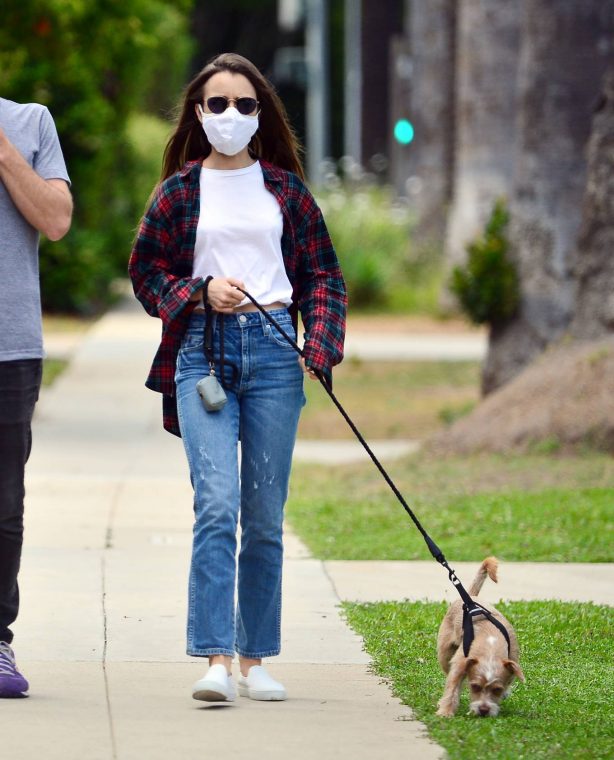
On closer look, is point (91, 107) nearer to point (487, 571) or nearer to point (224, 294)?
point (224, 294)

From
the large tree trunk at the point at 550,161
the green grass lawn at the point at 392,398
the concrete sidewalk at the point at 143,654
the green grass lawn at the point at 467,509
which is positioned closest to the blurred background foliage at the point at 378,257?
the green grass lawn at the point at 392,398

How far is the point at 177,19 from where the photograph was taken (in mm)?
33844

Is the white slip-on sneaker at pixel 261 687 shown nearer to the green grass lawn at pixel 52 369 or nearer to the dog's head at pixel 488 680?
the dog's head at pixel 488 680

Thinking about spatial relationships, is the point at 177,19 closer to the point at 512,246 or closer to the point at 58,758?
the point at 512,246

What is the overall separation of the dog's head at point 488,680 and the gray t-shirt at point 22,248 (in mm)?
1617

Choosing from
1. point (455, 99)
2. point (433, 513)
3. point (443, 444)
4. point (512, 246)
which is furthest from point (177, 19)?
point (433, 513)

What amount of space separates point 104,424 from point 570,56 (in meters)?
4.85

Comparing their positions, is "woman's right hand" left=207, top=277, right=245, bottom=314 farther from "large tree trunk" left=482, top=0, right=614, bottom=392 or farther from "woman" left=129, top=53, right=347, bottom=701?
"large tree trunk" left=482, top=0, right=614, bottom=392

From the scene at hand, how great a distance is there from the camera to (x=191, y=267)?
5086 millimetres

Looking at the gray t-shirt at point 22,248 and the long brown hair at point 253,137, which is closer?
the gray t-shirt at point 22,248

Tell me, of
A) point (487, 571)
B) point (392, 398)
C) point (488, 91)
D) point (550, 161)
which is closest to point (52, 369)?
point (392, 398)

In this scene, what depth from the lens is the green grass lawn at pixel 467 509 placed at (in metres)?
8.12

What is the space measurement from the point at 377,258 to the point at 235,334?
21162 mm

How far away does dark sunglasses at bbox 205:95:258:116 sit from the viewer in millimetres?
5117
